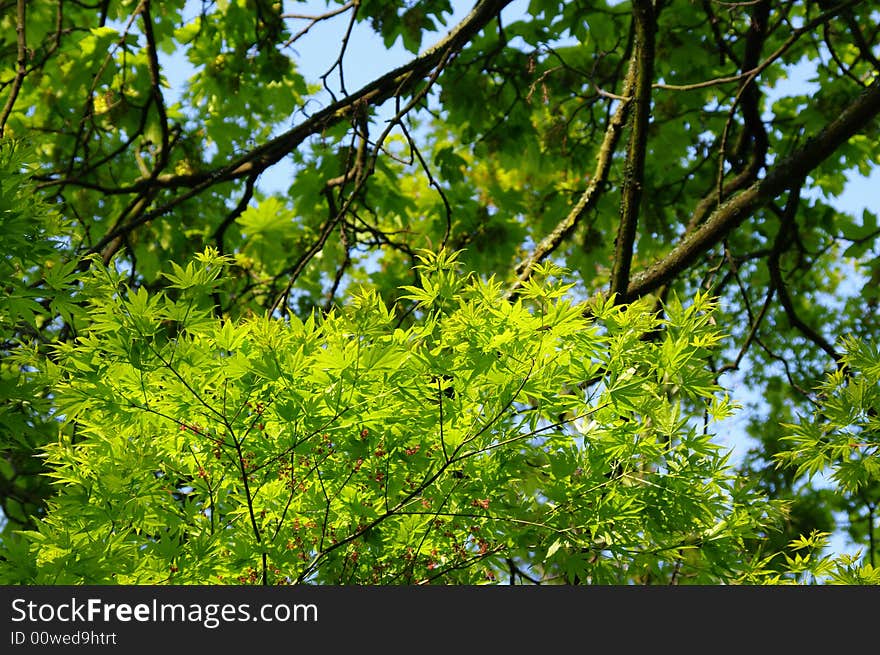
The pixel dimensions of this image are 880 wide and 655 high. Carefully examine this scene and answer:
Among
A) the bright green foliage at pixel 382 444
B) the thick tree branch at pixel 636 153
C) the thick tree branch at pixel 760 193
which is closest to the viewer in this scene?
the bright green foliage at pixel 382 444

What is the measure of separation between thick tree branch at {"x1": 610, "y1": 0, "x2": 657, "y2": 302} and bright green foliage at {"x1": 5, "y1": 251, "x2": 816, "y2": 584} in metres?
1.17

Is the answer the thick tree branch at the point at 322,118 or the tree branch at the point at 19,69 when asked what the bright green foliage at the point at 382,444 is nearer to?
the thick tree branch at the point at 322,118

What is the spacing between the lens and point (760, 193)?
3920mm

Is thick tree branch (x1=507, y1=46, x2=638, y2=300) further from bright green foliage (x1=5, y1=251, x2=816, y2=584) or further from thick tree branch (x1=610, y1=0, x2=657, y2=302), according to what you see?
bright green foliage (x1=5, y1=251, x2=816, y2=584)

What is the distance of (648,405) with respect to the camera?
7.24 feet

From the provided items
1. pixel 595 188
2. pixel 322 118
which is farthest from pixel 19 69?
pixel 595 188

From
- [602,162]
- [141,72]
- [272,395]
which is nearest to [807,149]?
[602,162]

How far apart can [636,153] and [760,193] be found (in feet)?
2.30

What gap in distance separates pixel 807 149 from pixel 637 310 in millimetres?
2207

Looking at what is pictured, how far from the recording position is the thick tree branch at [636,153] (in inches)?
135

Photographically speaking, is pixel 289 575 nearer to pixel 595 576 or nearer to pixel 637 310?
pixel 595 576

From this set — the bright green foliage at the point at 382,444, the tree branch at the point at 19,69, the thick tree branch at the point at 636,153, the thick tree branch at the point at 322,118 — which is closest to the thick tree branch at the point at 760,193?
the thick tree branch at the point at 636,153

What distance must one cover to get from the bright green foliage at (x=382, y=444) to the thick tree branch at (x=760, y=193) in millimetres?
1532

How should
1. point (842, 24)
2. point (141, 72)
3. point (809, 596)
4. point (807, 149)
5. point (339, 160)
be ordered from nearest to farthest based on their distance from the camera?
point (809, 596), point (807, 149), point (339, 160), point (141, 72), point (842, 24)
